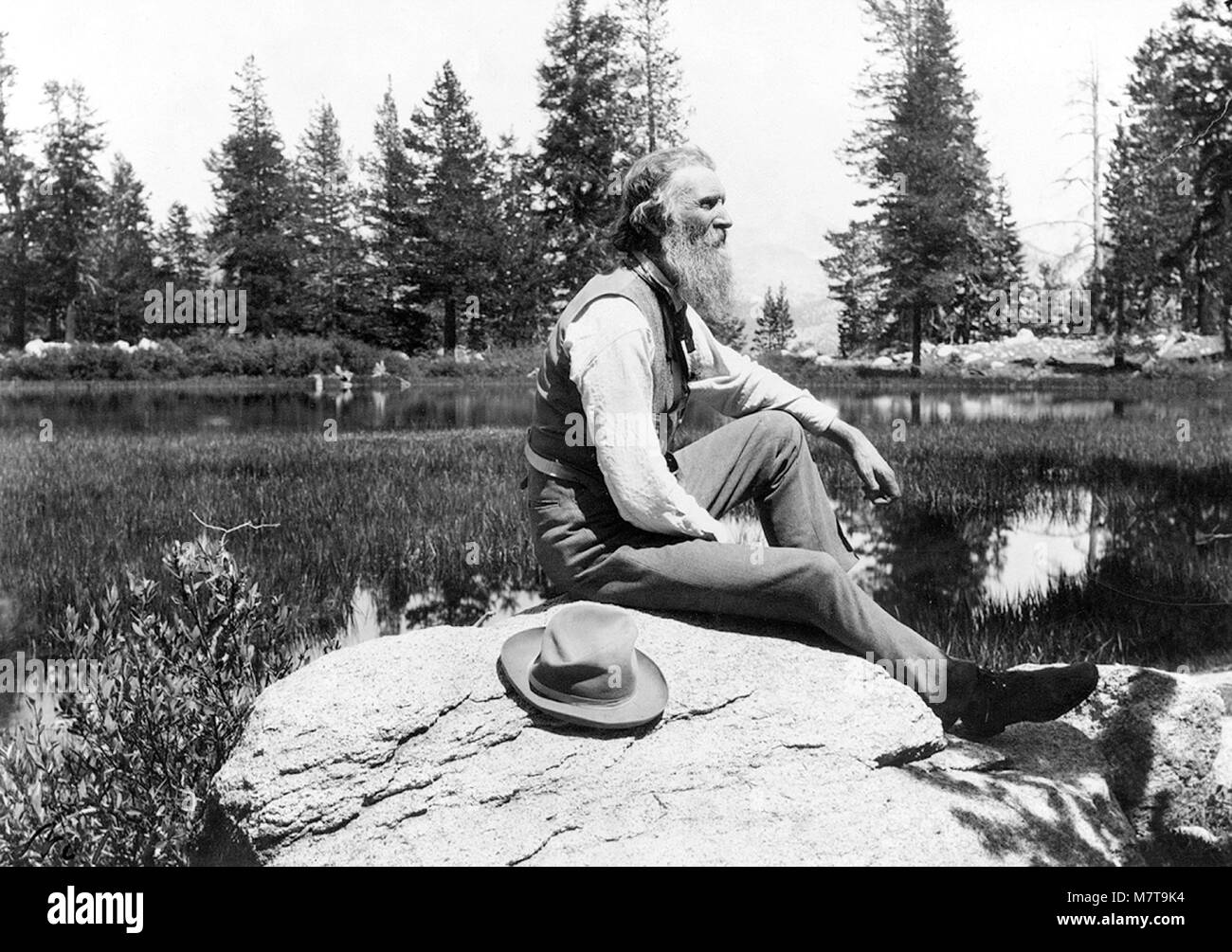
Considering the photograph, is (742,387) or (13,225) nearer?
(742,387)

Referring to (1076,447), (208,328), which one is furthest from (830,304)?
(1076,447)

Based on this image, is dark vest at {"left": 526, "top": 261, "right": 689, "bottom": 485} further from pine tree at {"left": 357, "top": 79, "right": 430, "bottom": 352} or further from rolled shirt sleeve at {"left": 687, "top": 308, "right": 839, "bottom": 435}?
pine tree at {"left": 357, "top": 79, "right": 430, "bottom": 352}

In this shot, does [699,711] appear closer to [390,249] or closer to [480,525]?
[480,525]

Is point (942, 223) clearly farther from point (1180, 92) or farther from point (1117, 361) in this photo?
point (1180, 92)

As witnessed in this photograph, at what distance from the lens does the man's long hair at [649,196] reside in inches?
139

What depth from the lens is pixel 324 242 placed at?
2692 centimetres

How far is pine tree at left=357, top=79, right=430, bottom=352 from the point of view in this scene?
2072cm

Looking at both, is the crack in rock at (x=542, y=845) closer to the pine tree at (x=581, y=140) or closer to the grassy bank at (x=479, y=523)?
the pine tree at (x=581, y=140)

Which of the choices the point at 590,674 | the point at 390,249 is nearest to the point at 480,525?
the point at 590,674

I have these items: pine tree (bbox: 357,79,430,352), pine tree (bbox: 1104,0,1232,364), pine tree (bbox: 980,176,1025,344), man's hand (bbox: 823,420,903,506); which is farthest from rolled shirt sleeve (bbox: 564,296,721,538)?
pine tree (bbox: 357,79,430,352)

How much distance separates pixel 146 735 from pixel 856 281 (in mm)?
25139

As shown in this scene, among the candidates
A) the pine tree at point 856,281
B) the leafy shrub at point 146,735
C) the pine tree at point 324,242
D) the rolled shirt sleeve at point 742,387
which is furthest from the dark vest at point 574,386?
the pine tree at point 324,242

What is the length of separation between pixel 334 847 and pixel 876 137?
40.0 ft

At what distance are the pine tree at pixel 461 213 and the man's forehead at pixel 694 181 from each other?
1637 centimetres
